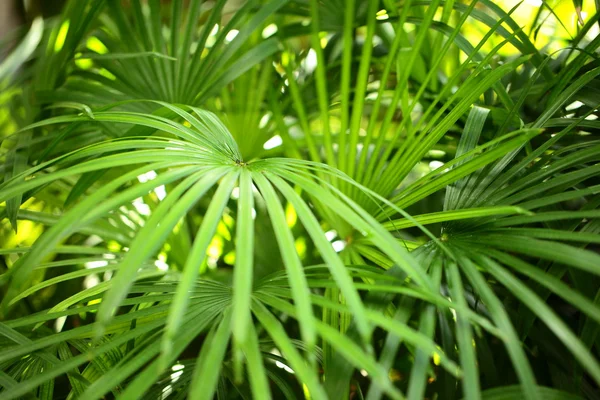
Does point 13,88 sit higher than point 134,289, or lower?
higher

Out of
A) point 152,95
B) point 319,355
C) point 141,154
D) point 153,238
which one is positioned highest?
point 152,95

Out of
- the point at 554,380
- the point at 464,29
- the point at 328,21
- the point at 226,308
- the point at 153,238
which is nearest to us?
the point at 153,238

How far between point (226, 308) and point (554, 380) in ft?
1.46

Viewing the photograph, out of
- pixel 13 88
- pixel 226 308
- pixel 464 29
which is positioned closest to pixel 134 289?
pixel 226 308

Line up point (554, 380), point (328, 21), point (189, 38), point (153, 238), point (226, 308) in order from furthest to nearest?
point (328, 21)
point (189, 38)
point (554, 380)
point (226, 308)
point (153, 238)

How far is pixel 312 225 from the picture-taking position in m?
0.40

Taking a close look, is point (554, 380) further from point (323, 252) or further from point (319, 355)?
point (323, 252)

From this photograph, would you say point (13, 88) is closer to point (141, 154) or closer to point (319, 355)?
point (141, 154)

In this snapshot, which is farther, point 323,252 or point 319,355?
point 319,355

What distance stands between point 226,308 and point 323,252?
6.8 inches

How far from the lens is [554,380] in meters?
0.64

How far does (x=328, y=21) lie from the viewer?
0.92 m

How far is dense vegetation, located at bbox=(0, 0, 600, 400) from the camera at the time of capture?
0.39m

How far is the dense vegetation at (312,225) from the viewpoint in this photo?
393 mm
